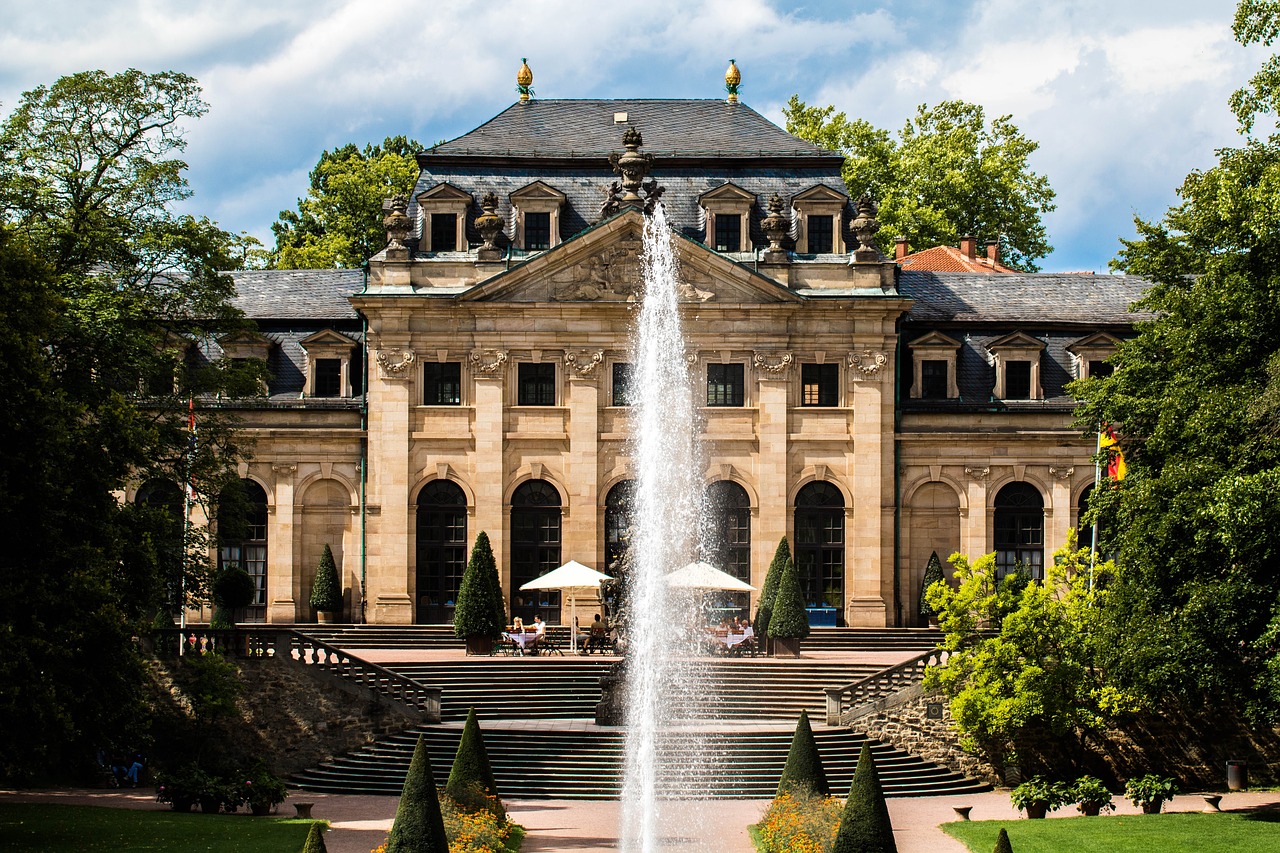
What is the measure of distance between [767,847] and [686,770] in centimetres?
676

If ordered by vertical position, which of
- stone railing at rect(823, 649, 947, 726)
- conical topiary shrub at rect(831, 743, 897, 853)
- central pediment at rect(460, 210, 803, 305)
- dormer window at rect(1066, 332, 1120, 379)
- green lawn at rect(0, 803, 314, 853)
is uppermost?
central pediment at rect(460, 210, 803, 305)

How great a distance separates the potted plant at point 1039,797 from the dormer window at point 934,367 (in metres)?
21.4

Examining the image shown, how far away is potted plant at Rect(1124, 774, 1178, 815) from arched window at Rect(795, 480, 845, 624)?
60.0ft

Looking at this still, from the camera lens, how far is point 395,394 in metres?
52.4

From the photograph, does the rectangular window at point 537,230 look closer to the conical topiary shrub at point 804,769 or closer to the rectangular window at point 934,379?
the rectangular window at point 934,379

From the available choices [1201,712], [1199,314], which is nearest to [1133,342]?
[1199,314]

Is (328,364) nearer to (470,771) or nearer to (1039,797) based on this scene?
(470,771)

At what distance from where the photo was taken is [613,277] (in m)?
52.0

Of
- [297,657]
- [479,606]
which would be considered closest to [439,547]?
[479,606]

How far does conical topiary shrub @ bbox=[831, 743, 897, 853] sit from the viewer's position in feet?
85.8

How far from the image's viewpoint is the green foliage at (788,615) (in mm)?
45312

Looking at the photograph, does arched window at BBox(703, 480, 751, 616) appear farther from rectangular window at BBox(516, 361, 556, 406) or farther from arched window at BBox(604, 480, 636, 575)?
rectangular window at BBox(516, 361, 556, 406)

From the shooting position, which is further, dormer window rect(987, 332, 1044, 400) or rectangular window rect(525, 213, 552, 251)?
dormer window rect(987, 332, 1044, 400)

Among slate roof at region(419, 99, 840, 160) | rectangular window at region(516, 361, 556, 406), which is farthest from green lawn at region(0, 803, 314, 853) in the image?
slate roof at region(419, 99, 840, 160)
